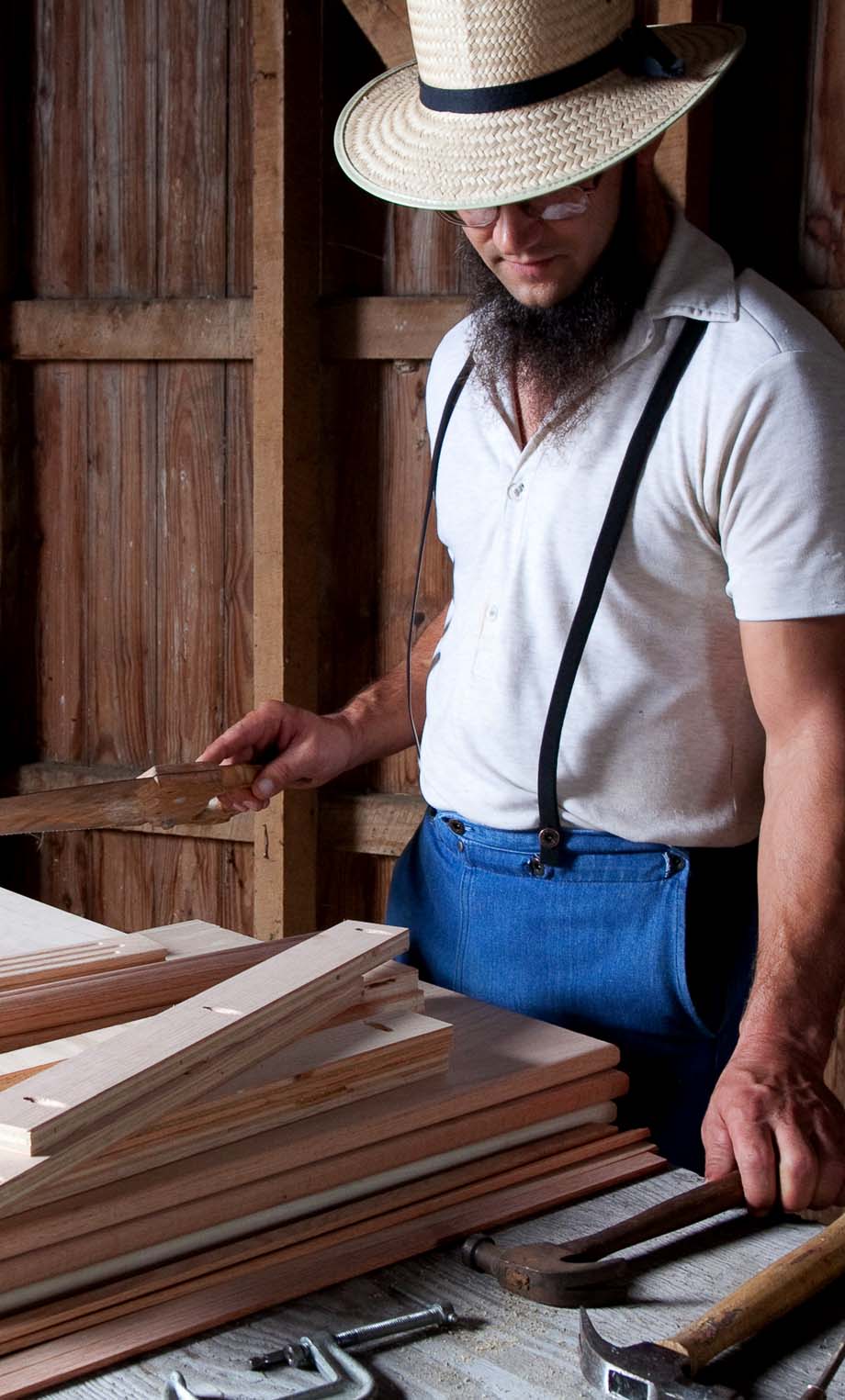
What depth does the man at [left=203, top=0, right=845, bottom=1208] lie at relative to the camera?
1802 mm

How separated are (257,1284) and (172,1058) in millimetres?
215

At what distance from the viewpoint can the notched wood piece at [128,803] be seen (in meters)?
1.84

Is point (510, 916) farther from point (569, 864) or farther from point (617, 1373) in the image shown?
point (617, 1373)

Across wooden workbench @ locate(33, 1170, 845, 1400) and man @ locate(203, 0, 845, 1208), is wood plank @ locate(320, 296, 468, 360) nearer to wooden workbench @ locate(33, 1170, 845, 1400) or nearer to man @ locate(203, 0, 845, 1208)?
man @ locate(203, 0, 845, 1208)

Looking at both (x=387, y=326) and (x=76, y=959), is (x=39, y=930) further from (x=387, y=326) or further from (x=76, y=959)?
(x=387, y=326)

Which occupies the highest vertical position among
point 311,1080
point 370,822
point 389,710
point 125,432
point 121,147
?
point 121,147

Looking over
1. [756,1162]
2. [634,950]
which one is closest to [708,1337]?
[756,1162]

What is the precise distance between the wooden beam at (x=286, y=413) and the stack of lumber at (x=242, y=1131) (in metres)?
1.97

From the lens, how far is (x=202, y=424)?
3.95 meters

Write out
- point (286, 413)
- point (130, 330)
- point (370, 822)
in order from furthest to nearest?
point (130, 330)
point (370, 822)
point (286, 413)

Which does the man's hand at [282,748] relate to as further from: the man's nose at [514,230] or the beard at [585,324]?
the man's nose at [514,230]

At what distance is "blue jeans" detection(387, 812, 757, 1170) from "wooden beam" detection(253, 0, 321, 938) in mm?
1647

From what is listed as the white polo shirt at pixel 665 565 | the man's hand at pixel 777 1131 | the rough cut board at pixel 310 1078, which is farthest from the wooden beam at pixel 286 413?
the man's hand at pixel 777 1131

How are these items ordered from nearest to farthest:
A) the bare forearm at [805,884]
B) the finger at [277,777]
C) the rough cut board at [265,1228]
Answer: the rough cut board at [265,1228], the bare forearm at [805,884], the finger at [277,777]
